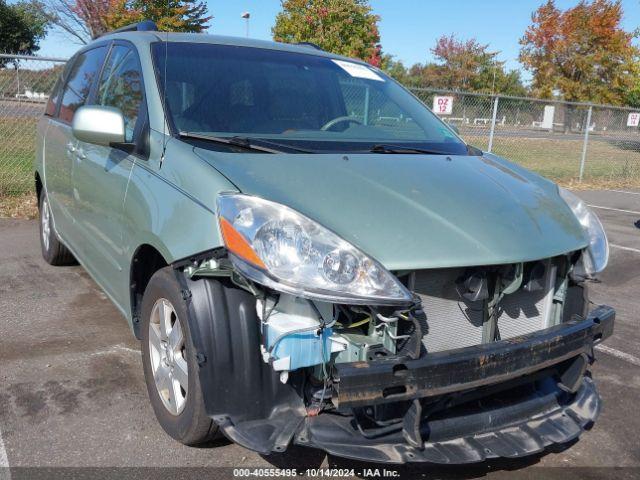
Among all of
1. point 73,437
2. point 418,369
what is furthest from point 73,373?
point 418,369

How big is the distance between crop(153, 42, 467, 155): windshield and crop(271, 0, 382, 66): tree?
18.9 m

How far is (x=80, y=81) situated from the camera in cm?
440

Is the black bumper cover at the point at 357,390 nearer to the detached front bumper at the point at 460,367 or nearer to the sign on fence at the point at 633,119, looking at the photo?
the detached front bumper at the point at 460,367

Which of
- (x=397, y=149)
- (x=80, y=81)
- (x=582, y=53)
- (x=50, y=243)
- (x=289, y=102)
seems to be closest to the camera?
(x=397, y=149)

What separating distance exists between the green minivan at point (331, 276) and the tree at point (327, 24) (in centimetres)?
1969

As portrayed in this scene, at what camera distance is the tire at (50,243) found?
17.0ft

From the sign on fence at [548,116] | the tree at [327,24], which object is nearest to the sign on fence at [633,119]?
the sign on fence at [548,116]

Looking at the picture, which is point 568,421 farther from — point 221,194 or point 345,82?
point 345,82

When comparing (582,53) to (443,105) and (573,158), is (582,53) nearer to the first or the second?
(573,158)

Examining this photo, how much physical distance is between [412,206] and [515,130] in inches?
572

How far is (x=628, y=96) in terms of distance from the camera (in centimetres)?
3684

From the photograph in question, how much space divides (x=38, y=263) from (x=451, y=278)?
445cm

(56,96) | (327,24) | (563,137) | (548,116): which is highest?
(327,24)

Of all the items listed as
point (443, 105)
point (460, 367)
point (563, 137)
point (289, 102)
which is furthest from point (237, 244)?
point (563, 137)
